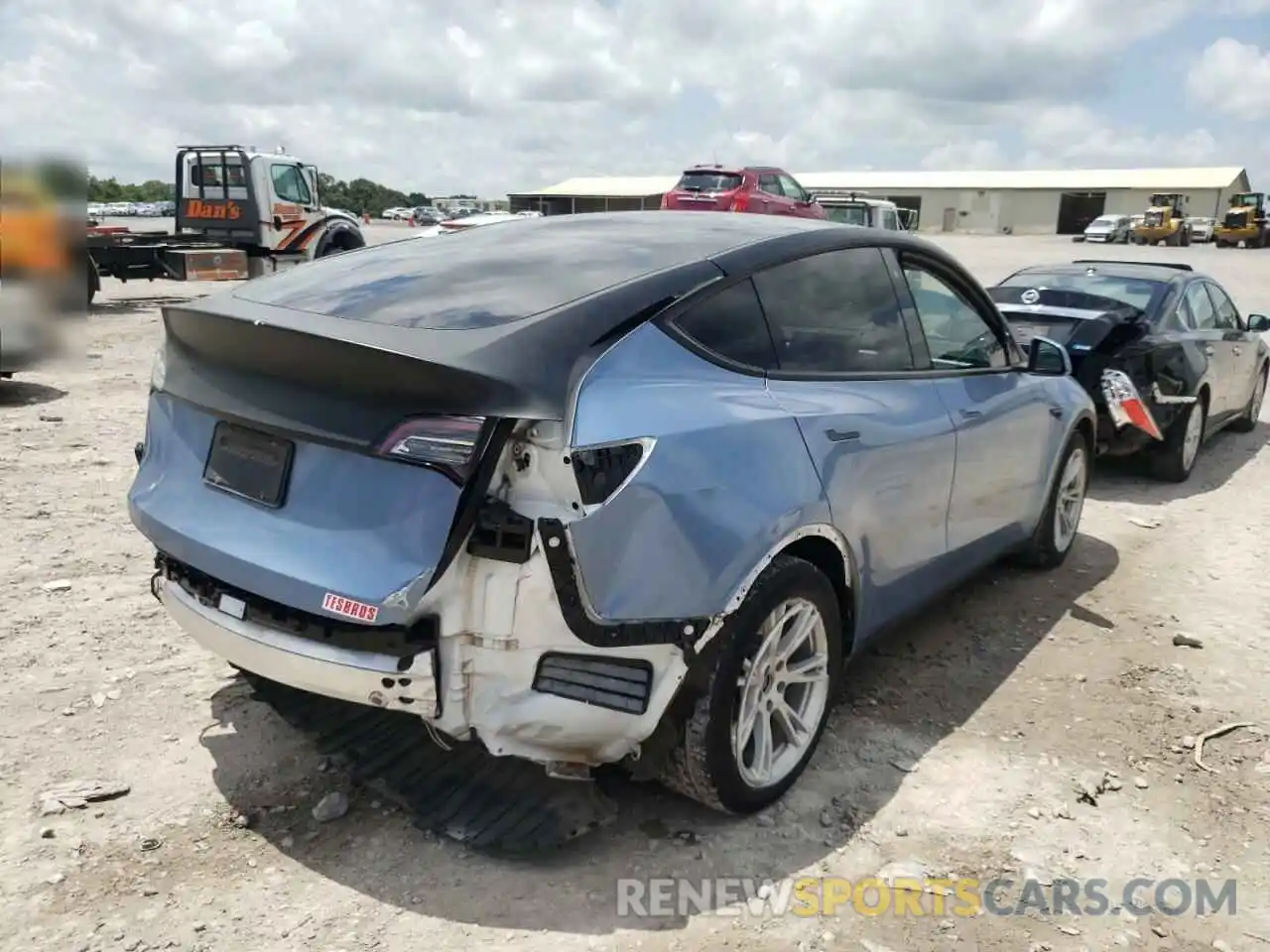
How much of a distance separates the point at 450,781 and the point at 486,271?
1489mm

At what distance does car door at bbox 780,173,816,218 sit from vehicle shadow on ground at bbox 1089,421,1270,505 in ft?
43.2

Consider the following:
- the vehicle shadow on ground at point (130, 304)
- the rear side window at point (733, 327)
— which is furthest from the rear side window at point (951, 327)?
the vehicle shadow on ground at point (130, 304)

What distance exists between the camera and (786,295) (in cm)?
312

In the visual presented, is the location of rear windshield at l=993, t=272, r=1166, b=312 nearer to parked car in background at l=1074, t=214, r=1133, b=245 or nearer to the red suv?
the red suv

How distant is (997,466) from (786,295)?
1.47 meters

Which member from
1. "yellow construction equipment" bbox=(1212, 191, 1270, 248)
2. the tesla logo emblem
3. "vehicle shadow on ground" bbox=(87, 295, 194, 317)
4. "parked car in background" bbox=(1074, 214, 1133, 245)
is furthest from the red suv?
"parked car in background" bbox=(1074, 214, 1133, 245)

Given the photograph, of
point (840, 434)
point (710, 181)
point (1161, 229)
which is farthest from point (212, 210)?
point (1161, 229)

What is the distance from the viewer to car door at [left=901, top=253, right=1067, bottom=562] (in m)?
3.79

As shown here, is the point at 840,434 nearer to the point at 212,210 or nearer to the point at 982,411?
the point at 982,411

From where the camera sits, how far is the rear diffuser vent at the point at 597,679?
94.5 inches

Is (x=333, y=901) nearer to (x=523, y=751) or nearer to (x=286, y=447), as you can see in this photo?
(x=523, y=751)

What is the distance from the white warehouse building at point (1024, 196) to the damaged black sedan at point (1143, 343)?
175 feet

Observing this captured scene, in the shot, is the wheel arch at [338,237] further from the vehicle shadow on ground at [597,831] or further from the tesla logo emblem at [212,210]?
the vehicle shadow on ground at [597,831]

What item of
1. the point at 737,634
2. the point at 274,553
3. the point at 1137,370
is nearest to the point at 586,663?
the point at 737,634
